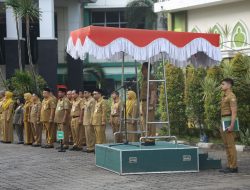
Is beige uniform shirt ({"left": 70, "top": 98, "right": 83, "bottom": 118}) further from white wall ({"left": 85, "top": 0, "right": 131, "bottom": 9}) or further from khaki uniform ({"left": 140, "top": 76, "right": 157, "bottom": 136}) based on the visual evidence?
white wall ({"left": 85, "top": 0, "right": 131, "bottom": 9})

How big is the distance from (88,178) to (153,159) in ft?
4.36

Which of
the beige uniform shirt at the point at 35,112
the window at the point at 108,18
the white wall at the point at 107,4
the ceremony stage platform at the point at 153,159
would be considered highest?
the white wall at the point at 107,4

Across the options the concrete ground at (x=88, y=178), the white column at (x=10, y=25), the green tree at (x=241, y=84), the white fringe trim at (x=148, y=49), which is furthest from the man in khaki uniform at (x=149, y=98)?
the white column at (x=10, y=25)

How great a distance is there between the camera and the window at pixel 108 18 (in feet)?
142

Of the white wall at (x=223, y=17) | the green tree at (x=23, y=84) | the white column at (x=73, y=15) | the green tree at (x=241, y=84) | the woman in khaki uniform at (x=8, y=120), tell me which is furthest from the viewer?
the white column at (x=73, y=15)

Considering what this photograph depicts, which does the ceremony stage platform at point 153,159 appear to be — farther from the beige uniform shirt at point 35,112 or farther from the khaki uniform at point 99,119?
the beige uniform shirt at point 35,112

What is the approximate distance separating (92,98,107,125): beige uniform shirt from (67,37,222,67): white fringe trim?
138 inches

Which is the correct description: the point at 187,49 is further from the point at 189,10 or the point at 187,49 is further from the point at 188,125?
the point at 189,10

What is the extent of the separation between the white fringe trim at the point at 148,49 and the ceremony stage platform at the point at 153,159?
1845 mm

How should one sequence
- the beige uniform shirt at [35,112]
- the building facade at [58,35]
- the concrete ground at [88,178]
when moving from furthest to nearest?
the building facade at [58,35] < the beige uniform shirt at [35,112] < the concrete ground at [88,178]

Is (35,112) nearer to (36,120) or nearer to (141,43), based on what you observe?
(36,120)

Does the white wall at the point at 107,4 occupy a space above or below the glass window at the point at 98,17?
above

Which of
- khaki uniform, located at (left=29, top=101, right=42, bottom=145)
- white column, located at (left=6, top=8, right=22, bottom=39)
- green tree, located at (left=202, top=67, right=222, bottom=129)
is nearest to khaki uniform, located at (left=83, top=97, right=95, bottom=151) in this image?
khaki uniform, located at (left=29, top=101, right=42, bottom=145)

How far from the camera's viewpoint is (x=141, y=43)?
1255 centimetres
